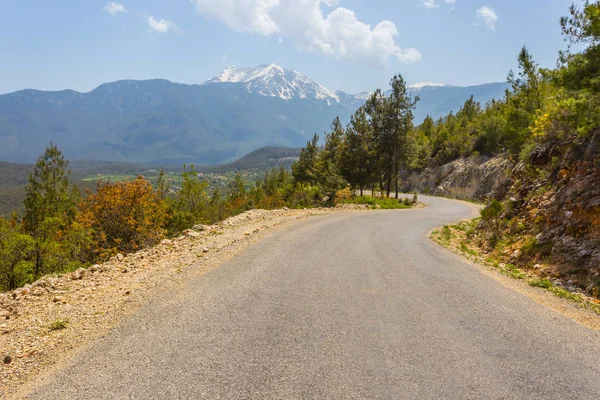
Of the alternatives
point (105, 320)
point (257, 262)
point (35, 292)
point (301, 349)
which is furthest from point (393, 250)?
point (35, 292)

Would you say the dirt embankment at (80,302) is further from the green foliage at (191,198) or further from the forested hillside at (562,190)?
the green foliage at (191,198)

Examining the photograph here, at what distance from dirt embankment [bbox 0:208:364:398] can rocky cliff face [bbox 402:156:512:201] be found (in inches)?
1410

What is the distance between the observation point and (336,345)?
4.90 m

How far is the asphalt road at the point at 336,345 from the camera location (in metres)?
3.94

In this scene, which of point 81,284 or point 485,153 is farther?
point 485,153

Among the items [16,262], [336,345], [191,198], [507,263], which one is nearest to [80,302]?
[336,345]

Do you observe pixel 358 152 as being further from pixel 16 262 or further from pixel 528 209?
pixel 16 262

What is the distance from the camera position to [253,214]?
1953 cm

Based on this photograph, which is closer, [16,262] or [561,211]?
[561,211]

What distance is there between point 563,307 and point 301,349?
5.60 metres

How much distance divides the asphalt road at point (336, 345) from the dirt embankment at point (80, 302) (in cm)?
45

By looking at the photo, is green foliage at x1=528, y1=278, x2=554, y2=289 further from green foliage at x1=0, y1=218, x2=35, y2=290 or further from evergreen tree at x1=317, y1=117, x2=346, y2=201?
evergreen tree at x1=317, y1=117, x2=346, y2=201

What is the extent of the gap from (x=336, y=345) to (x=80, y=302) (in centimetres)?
502

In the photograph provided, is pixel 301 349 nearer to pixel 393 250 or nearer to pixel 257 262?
pixel 257 262
